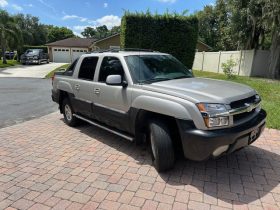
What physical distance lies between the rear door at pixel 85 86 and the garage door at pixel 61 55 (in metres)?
37.0

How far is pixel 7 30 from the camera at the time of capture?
30750mm

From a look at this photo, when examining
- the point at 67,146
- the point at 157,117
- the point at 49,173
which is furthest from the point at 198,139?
the point at 67,146

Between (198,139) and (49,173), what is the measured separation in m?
2.42

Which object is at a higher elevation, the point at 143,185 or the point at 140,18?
the point at 140,18

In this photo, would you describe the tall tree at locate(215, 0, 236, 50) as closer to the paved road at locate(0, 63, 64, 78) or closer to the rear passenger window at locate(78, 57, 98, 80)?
the paved road at locate(0, 63, 64, 78)

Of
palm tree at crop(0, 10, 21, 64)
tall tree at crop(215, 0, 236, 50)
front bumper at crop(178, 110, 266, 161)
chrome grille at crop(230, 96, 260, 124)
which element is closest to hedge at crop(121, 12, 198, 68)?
tall tree at crop(215, 0, 236, 50)

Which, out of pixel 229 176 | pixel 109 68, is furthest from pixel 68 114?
pixel 229 176

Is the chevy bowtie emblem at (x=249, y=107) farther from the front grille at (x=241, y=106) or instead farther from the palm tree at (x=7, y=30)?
the palm tree at (x=7, y=30)

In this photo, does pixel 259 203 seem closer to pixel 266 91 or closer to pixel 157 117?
pixel 157 117

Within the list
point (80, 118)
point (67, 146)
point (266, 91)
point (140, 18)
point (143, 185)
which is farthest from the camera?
point (140, 18)

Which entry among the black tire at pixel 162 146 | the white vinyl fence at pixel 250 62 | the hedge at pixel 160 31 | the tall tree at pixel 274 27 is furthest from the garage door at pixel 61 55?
the black tire at pixel 162 146

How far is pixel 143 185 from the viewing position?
3809mm

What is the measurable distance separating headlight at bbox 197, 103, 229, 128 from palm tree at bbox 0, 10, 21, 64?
32.9 metres

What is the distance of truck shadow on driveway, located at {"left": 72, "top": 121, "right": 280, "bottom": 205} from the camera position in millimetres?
3547
